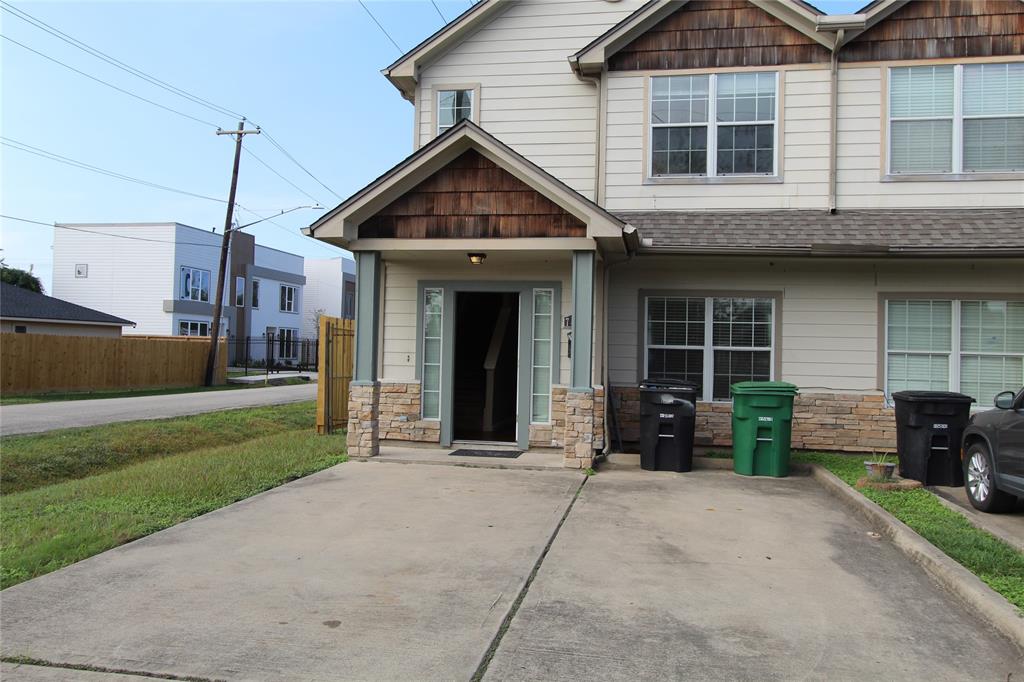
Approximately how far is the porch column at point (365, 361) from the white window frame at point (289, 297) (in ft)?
145

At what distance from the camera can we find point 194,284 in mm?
43281

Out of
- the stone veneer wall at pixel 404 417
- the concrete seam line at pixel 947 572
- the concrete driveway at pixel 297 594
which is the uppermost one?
the stone veneer wall at pixel 404 417

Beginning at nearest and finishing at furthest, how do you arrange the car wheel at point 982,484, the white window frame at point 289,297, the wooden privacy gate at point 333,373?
the car wheel at point 982,484
the wooden privacy gate at point 333,373
the white window frame at point 289,297

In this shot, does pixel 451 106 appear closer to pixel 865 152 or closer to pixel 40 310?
pixel 865 152

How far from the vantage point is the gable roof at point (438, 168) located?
9.27 meters

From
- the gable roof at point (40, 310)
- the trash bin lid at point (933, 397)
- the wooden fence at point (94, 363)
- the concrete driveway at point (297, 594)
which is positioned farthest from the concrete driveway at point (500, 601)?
the gable roof at point (40, 310)

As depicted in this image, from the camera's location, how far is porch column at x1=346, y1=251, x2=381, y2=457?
10234mm

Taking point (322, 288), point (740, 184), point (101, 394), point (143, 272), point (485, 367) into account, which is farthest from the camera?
point (322, 288)

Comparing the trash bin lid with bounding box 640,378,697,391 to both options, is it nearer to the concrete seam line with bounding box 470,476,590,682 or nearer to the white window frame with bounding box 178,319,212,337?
the concrete seam line with bounding box 470,476,590,682

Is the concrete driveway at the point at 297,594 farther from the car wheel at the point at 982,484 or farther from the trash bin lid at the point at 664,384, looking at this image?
the car wheel at the point at 982,484

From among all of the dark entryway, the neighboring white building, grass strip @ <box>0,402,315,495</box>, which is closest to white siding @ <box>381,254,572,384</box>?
the dark entryway

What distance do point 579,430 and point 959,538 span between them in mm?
4587

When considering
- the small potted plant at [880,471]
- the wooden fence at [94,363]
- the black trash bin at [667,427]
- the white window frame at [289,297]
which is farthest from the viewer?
the white window frame at [289,297]

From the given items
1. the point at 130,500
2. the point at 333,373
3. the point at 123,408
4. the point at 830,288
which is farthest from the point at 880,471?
the point at 123,408
